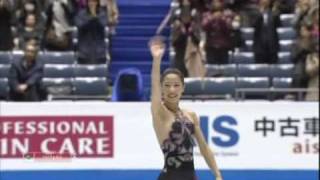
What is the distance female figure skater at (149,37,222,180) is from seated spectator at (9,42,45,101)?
242 inches

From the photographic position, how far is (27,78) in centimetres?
1276

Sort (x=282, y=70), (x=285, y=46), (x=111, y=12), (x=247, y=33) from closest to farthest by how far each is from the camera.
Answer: (x=282, y=70) < (x=285, y=46) < (x=247, y=33) < (x=111, y=12)

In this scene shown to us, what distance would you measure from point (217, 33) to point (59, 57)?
7.54ft

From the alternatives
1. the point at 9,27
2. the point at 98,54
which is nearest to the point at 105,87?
the point at 98,54

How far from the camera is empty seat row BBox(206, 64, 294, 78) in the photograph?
1348 centimetres

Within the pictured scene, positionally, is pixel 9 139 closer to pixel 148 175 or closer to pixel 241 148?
pixel 148 175


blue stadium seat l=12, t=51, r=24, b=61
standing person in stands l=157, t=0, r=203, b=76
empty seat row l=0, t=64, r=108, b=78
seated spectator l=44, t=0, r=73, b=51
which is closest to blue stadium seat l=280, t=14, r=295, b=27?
standing person in stands l=157, t=0, r=203, b=76

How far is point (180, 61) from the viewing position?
14266 mm

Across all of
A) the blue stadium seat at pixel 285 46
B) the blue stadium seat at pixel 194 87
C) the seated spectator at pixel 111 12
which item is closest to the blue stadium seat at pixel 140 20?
the seated spectator at pixel 111 12

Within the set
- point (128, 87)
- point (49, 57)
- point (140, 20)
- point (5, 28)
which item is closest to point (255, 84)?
point (128, 87)

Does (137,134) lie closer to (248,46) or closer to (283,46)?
(248,46)

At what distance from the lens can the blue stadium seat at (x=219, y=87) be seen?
12.8 metres

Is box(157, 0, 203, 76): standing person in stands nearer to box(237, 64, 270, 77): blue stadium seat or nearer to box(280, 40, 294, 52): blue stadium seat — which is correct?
box(237, 64, 270, 77): blue stadium seat

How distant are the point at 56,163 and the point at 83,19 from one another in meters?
3.32
